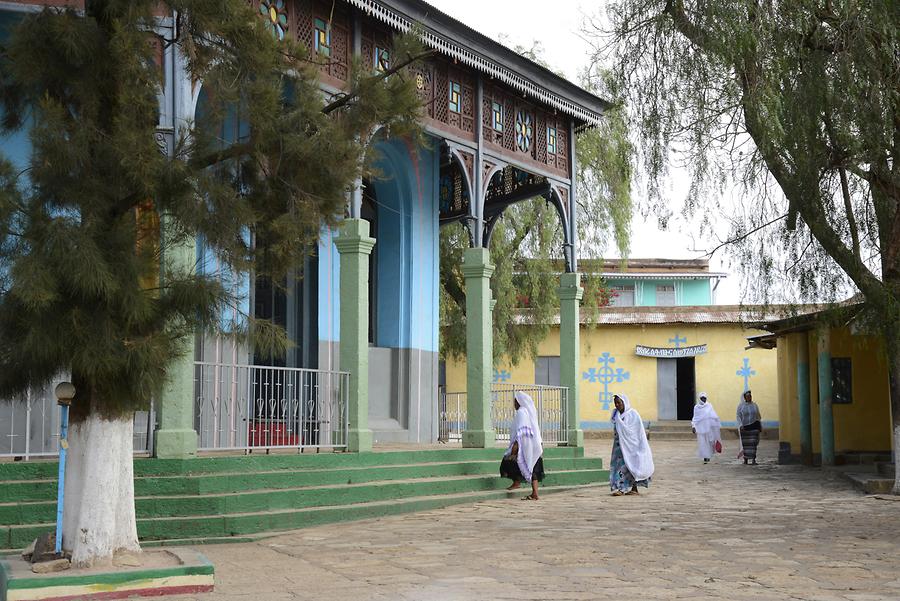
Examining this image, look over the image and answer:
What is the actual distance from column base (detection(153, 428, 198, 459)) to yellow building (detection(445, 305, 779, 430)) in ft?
69.2

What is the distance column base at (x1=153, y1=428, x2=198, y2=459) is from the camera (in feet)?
29.7

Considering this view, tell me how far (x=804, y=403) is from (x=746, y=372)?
10148 millimetres

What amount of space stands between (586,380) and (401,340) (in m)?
A: 16.6

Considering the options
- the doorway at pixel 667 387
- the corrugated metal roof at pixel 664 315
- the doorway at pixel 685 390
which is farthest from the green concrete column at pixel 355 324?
the doorway at pixel 685 390

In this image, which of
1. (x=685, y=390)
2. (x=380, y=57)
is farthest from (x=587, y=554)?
(x=685, y=390)

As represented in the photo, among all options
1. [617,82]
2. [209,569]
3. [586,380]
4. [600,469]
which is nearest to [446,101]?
[617,82]

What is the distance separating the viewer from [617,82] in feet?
42.3

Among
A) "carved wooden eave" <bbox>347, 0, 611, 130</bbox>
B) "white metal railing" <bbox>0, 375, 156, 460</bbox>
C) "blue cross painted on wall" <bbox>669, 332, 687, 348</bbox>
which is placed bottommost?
"white metal railing" <bbox>0, 375, 156, 460</bbox>

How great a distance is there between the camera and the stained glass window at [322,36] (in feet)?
37.3

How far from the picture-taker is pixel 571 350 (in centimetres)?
1555

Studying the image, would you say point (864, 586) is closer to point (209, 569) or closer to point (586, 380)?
point (209, 569)

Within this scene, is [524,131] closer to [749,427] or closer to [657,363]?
[749,427]

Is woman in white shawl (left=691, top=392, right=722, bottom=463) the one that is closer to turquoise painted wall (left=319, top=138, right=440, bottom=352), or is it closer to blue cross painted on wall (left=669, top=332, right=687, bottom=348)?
turquoise painted wall (left=319, top=138, right=440, bottom=352)

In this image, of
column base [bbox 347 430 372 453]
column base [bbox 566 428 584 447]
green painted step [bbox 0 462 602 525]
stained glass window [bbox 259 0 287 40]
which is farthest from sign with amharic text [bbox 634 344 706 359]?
stained glass window [bbox 259 0 287 40]
